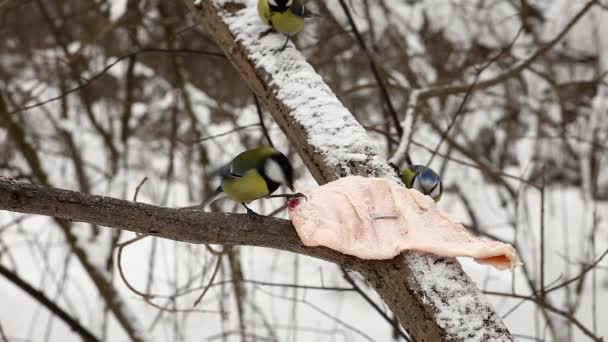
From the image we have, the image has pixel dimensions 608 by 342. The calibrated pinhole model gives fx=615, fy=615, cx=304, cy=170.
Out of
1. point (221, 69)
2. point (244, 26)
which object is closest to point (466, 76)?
point (221, 69)

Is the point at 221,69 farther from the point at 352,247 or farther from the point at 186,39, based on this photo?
the point at 352,247

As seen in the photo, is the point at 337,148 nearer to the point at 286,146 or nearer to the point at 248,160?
the point at 248,160

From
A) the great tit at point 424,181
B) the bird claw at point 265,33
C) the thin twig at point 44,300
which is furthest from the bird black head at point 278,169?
the thin twig at point 44,300

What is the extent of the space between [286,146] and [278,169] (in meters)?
2.27

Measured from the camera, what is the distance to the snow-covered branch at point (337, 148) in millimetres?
1313

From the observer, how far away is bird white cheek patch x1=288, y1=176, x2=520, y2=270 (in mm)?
1438

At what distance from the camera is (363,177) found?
5.39ft

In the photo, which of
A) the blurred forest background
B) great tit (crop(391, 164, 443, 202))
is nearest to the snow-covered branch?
great tit (crop(391, 164, 443, 202))

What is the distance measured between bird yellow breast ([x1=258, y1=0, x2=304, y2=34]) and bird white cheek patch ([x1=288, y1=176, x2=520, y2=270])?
75cm

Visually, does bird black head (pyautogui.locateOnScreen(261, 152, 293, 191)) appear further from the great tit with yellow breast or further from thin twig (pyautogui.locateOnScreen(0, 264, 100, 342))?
thin twig (pyautogui.locateOnScreen(0, 264, 100, 342))

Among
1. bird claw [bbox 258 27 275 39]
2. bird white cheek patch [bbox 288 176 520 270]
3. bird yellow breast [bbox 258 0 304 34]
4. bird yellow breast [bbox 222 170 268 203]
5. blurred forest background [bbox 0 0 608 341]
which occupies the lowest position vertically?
bird white cheek patch [bbox 288 176 520 270]

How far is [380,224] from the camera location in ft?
5.07

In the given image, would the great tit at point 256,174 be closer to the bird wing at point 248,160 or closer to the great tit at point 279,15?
the bird wing at point 248,160

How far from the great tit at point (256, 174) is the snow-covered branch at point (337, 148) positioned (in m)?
0.10
